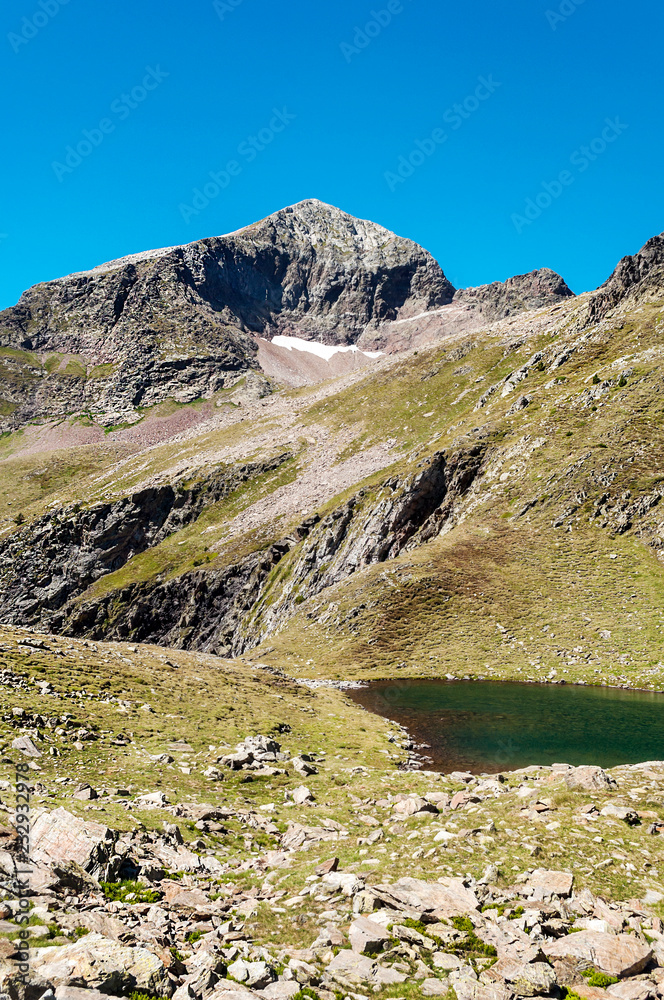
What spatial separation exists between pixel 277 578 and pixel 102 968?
277ft

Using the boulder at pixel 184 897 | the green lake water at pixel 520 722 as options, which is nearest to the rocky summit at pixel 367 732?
the boulder at pixel 184 897

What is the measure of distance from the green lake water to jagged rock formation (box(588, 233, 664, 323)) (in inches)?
3055

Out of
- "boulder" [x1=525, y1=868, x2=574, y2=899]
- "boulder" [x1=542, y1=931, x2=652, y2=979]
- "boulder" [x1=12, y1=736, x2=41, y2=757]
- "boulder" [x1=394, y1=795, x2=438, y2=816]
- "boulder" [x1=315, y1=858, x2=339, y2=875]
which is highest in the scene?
"boulder" [x1=12, y1=736, x2=41, y2=757]

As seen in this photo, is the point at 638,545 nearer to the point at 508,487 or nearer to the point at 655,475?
the point at 655,475

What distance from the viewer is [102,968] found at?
852 cm

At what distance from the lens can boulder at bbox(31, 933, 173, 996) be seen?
8.20m

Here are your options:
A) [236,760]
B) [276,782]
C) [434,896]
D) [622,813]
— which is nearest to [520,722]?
[276,782]

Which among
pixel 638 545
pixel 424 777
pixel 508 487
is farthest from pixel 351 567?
pixel 424 777

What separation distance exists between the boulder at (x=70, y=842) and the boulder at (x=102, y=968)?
132 inches

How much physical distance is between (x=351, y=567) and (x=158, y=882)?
6994 centimetres

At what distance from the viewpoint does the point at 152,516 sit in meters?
139

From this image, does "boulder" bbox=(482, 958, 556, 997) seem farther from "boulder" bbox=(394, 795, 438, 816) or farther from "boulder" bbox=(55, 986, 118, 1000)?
"boulder" bbox=(394, 795, 438, 816)

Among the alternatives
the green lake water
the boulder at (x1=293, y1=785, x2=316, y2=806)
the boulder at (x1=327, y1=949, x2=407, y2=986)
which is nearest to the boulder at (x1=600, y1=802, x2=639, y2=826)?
the boulder at (x1=327, y1=949, x2=407, y2=986)

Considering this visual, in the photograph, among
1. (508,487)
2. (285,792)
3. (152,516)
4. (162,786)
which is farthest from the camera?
(152,516)
